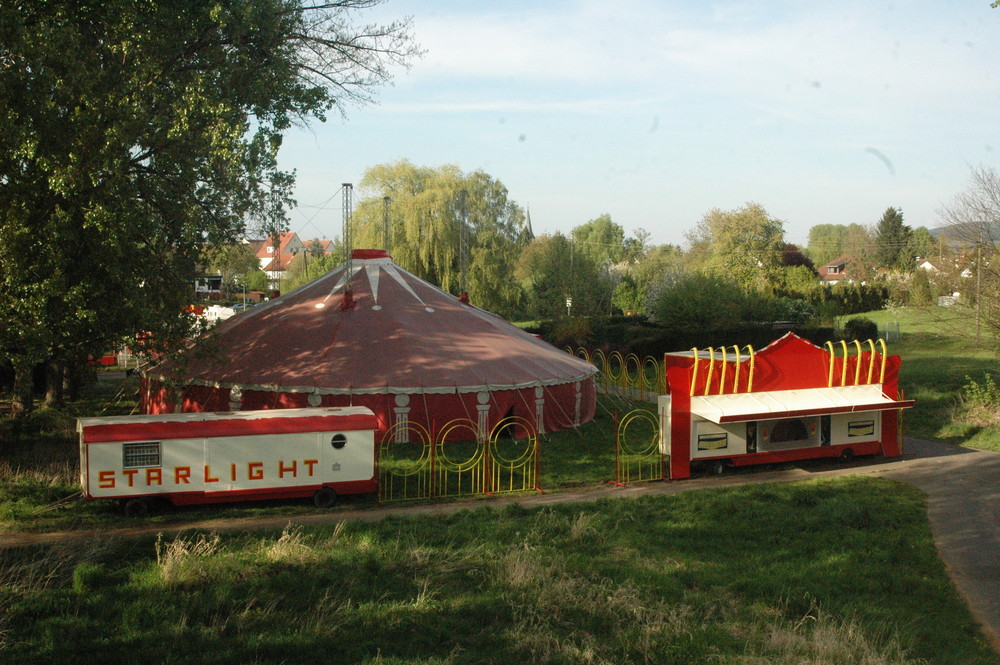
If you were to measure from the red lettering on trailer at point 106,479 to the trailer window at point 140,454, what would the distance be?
0.72 ft

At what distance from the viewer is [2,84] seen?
1203 cm

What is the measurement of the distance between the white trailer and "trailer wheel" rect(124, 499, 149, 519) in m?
0.02

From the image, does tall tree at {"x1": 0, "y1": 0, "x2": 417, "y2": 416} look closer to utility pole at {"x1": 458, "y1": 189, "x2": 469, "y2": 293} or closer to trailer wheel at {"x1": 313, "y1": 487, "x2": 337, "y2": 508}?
trailer wheel at {"x1": 313, "y1": 487, "x2": 337, "y2": 508}

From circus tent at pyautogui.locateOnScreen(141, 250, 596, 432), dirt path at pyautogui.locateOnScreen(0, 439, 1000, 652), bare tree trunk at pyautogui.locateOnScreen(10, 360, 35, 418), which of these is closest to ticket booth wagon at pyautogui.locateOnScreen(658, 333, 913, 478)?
dirt path at pyautogui.locateOnScreen(0, 439, 1000, 652)

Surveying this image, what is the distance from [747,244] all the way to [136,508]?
5367 cm

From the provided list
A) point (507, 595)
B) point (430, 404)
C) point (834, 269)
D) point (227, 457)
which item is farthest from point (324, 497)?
point (834, 269)

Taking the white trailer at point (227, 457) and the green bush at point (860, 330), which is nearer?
the white trailer at point (227, 457)

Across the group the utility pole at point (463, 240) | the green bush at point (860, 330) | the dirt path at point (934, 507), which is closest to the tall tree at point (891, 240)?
the green bush at point (860, 330)

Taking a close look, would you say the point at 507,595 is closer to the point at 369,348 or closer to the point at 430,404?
the point at 430,404

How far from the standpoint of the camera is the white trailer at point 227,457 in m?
A: 12.5

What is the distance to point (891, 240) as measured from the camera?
8238cm

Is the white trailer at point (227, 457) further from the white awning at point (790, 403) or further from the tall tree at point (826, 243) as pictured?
the tall tree at point (826, 243)

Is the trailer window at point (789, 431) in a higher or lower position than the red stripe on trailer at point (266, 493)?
higher

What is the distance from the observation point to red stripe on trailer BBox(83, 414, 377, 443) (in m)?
12.4
